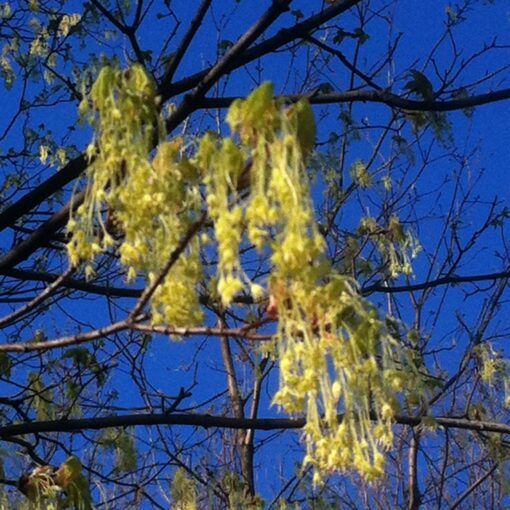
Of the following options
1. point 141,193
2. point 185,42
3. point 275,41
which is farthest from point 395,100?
point 141,193

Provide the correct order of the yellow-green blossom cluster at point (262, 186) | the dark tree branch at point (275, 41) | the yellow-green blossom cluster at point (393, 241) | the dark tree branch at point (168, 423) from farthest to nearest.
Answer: the yellow-green blossom cluster at point (393, 241) < the dark tree branch at point (275, 41) < the dark tree branch at point (168, 423) < the yellow-green blossom cluster at point (262, 186)

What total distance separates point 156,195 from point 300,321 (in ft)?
1.01

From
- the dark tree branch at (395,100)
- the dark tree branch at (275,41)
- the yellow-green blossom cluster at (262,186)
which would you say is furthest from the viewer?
the dark tree branch at (275,41)

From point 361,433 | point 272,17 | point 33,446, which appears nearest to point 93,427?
point 33,446

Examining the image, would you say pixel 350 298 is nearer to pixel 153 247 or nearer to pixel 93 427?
pixel 153 247

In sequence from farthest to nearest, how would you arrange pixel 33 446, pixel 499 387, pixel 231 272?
pixel 499 387 < pixel 33 446 < pixel 231 272

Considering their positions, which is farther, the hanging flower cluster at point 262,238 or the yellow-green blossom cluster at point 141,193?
the yellow-green blossom cluster at point 141,193

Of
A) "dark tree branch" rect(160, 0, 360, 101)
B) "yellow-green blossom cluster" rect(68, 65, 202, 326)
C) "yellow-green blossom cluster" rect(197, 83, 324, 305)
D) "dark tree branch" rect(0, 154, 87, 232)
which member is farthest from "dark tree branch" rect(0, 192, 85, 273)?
"yellow-green blossom cluster" rect(197, 83, 324, 305)

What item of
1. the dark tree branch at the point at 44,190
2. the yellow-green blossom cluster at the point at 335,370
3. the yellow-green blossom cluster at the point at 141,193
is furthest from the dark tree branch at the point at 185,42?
the yellow-green blossom cluster at the point at 335,370

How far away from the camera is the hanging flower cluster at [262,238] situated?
1365 mm

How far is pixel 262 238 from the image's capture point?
1342 mm

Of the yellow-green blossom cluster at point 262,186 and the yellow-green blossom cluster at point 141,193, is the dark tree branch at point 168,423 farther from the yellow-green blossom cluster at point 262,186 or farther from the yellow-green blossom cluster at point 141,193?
the yellow-green blossom cluster at point 262,186

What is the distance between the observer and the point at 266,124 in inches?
57.3

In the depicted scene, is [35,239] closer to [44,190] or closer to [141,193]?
[44,190]
